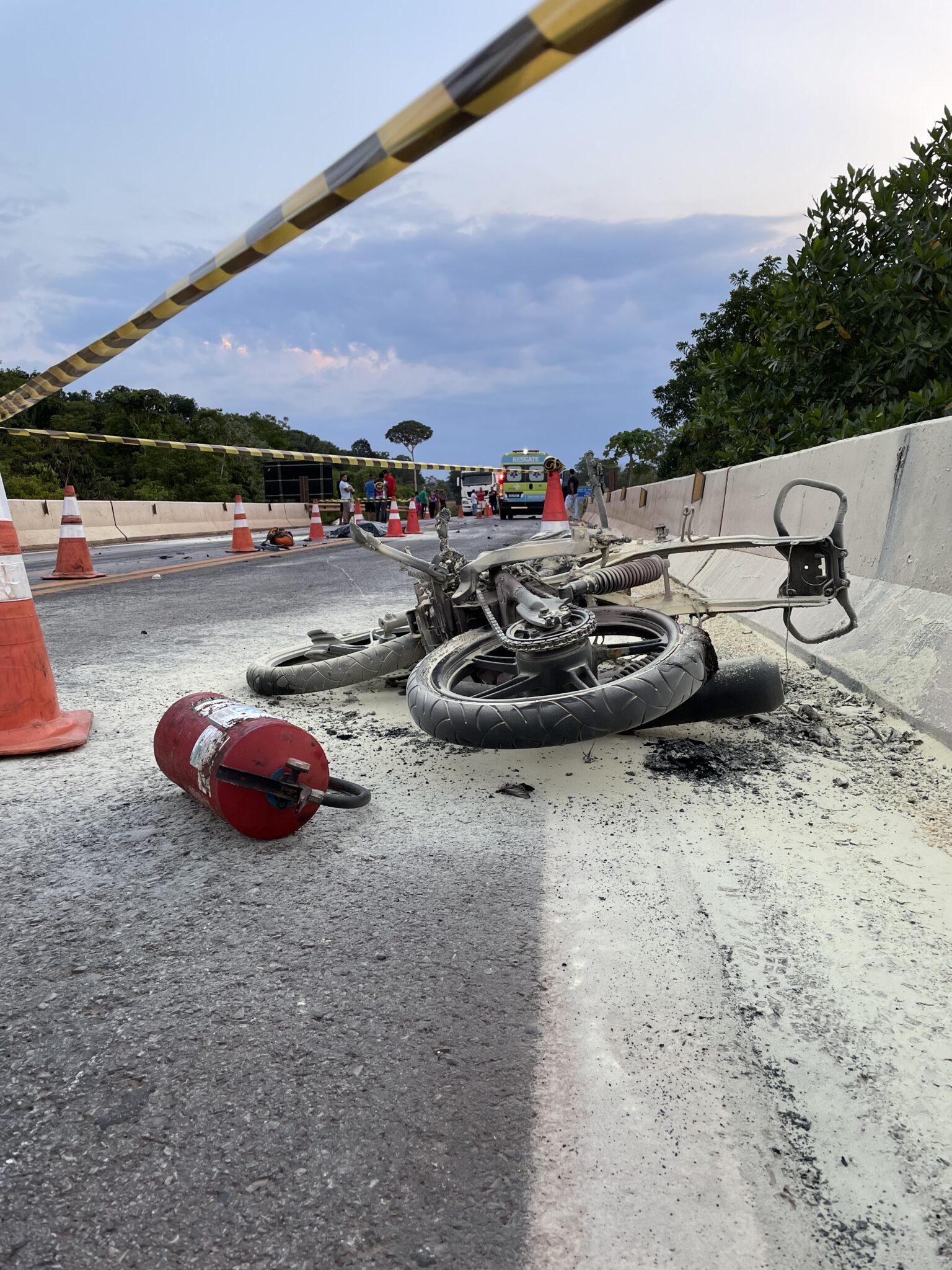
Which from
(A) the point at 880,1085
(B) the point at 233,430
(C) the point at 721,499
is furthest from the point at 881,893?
(B) the point at 233,430

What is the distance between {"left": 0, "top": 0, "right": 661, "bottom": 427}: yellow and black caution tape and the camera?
6.15 feet

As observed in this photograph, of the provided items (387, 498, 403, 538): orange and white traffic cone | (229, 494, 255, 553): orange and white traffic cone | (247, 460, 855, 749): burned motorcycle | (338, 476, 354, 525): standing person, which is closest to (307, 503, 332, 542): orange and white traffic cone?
(387, 498, 403, 538): orange and white traffic cone

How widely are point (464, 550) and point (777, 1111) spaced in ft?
39.6

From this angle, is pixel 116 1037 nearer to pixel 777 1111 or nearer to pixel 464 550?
pixel 777 1111

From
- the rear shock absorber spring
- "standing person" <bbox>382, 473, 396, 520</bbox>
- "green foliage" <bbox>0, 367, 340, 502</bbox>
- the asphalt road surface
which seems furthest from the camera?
"green foliage" <bbox>0, 367, 340, 502</bbox>

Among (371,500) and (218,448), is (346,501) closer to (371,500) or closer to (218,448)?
(371,500)

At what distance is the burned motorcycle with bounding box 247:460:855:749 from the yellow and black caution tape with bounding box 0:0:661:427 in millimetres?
1334

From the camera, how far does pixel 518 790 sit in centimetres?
295

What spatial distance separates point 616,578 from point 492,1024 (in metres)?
2.79

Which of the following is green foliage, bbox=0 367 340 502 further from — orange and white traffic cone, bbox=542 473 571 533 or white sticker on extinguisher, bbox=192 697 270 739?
white sticker on extinguisher, bbox=192 697 270 739

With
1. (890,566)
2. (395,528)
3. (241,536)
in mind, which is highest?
(890,566)

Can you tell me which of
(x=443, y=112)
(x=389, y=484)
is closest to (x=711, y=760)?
(x=443, y=112)

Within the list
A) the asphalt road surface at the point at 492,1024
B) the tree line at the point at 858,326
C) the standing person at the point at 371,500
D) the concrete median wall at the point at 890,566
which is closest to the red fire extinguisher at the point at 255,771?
the asphalt road surface at the point at 492,1024

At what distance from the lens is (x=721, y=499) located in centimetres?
767
